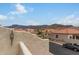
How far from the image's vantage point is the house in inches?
279

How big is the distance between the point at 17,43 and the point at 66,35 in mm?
979

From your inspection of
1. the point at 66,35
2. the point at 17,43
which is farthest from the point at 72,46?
the point at 17,43

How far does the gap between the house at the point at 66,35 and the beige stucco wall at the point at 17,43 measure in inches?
14.8

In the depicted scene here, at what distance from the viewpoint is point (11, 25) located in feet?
23.0

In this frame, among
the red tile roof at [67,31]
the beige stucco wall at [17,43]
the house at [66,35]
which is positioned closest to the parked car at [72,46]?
the house at [66,35]

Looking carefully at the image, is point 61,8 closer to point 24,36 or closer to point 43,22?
point 43,22

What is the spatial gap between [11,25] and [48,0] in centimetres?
81

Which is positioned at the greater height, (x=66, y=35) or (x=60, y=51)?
(x=66, y=35)

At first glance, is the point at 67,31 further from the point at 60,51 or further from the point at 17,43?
the point at 17,43

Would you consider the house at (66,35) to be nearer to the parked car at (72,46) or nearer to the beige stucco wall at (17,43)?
the parked car at (72,46)

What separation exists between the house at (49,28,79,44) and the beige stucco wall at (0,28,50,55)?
0.38 meters

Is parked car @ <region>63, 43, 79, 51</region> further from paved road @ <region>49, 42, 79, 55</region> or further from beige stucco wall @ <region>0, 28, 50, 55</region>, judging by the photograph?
beige stucco wall @ <region>0, 28, 50, 55</region>

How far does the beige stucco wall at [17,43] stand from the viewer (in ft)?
24.0

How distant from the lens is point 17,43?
7.42m
